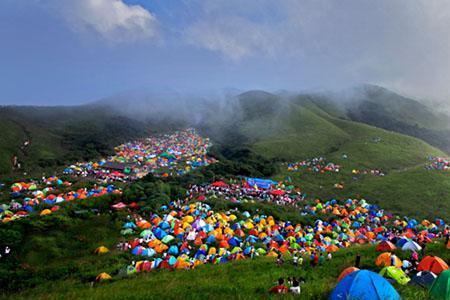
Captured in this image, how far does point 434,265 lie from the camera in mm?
14297

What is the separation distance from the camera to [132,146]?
326 feet

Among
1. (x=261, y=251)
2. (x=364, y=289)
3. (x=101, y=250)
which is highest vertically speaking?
(x=364, y=289)

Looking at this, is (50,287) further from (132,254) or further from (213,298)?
(213,298)

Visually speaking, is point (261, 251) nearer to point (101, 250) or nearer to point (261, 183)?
point (101, 250)

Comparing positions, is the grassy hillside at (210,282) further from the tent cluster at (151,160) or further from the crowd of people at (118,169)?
the tent cluster at (151,160)

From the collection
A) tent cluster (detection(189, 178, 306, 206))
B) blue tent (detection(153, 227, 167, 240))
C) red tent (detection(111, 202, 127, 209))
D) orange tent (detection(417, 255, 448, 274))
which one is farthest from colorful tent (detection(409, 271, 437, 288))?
tent cluster (detection(189, 178, 306, 206))

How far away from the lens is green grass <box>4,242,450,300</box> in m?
11.9

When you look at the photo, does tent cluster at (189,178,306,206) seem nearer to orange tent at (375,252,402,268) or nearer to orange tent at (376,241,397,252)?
orange tent at (376,241,397,252)

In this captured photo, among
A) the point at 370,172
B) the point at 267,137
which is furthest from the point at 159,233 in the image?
the point at 267,137

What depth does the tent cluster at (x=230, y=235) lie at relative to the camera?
82.8 feet

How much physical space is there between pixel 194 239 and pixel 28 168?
187ft

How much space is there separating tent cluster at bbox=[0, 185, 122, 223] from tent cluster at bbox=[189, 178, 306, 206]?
1298 cm

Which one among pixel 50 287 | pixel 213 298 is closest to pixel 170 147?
pixel 50 287

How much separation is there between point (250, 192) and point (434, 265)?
38192mm
